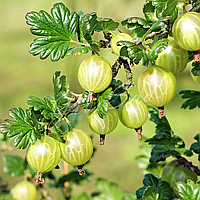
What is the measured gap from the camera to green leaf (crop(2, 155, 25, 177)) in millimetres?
1086

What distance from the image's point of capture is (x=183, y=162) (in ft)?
2.28

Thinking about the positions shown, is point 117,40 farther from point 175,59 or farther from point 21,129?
point 21,129

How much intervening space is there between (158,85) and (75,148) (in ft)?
0.66

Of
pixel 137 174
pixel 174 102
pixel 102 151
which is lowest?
pixel 137 174

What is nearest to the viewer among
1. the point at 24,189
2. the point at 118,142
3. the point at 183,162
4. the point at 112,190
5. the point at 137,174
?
the point at 183,162

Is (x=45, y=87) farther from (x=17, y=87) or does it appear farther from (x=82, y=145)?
(x=82, y=145)

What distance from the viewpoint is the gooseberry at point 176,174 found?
67 cm

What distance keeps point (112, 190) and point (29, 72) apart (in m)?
2.59

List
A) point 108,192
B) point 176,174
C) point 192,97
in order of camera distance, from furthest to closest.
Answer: point 108,192 → point 192,97 → point 176,174

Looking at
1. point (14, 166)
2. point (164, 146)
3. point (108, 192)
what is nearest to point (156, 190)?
point (164, 146)

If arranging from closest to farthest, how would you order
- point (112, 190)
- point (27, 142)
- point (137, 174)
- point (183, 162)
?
point (27, 142) < point (183, 162) < point (112, 190) < point (137, 174)

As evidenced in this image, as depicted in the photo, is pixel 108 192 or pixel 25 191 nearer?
pixel 25 191

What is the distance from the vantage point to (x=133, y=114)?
1.80 ft

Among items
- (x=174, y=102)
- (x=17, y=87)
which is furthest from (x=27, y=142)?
(x=17, y=87)
